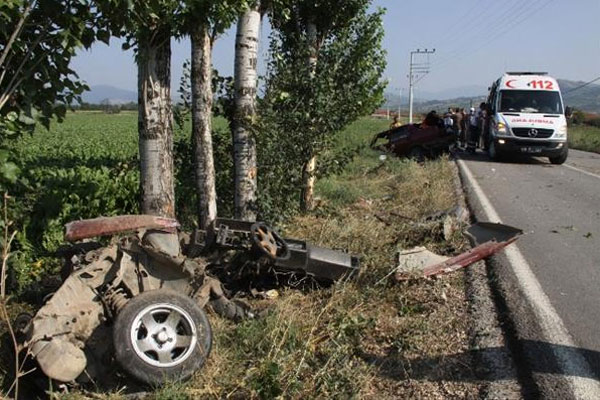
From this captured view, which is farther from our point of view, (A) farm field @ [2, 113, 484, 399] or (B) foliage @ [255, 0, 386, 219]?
(B) foliage @ [255, 0, 386, 219]

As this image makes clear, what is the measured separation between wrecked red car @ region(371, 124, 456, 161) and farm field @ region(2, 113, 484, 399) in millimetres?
10840

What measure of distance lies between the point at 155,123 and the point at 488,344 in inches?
143

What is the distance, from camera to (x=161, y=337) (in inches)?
151

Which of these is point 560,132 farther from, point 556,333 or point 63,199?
point 63,199

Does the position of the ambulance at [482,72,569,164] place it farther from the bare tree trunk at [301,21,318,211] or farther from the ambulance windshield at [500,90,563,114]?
the bare tree trunk at [301,21,318,211]

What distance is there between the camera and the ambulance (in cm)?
1775

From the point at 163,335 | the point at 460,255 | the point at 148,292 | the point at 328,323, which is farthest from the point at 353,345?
the point at 460,255

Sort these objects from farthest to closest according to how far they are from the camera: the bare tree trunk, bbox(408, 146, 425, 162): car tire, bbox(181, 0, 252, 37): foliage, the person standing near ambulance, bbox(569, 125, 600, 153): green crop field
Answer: bbox(569, 125, 600, 153): green crop field < the person standing near ambulance < bbox(408, 146, 425, 162): car tire < the bare tree trunk < bbox(181, 0, 252, 37): foliage

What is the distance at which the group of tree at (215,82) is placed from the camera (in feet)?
13.7

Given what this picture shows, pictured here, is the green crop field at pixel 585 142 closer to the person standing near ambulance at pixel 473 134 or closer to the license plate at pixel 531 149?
the person standing near ambulance at pixel 473 134

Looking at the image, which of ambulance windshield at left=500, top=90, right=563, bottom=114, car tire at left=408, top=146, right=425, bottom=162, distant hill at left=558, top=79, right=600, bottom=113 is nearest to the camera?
ambulance windshield at left=500, top=90, right=563, bottom=114

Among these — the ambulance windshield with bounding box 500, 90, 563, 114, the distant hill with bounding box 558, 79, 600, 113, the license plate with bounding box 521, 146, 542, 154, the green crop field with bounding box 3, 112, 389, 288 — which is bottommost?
the green crop field with bounding box 3, 112, 389, 288

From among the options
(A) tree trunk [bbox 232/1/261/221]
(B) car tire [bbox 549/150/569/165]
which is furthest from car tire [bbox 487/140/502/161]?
(A) tree trunk [bbox 232/1/261/221]

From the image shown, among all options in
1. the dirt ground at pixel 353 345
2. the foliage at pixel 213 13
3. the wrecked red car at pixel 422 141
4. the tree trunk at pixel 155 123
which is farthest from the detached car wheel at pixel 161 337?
the wrecked red car at pixel 422 141
